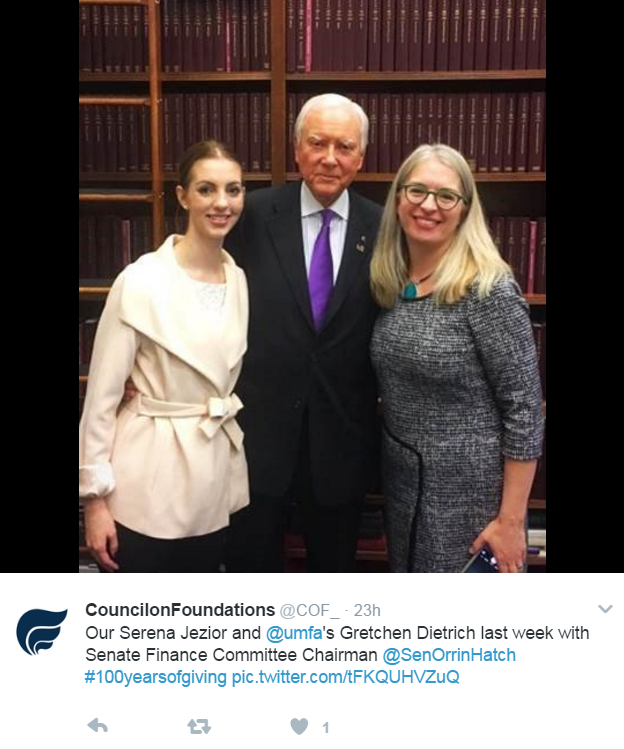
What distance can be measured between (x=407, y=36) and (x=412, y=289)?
530mm

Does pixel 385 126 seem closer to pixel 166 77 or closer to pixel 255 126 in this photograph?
pixel 255 126

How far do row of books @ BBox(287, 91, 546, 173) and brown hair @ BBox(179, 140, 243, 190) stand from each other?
0.43 feet

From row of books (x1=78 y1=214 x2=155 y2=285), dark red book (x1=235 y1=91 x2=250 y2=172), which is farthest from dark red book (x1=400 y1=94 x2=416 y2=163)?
row of books (x1=78 y1=214 x2=155 y2=285)

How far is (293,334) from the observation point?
1336 millimetres

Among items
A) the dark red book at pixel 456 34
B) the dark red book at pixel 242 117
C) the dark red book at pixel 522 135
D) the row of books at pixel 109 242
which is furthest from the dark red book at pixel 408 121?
the row of books at pixel 109 242

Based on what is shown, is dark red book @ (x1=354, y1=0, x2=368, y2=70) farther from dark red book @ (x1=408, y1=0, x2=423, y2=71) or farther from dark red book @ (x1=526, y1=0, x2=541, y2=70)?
dark red book @ (x1=526, y1=0, x2=541, y2=70)

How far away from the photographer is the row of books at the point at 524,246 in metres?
1.40

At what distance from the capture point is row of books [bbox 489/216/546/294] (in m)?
1.40
